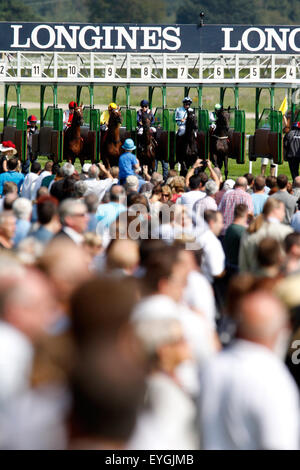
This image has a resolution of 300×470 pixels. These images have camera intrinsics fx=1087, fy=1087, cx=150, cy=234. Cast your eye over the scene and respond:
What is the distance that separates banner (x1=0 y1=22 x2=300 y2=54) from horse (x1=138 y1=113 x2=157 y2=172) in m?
8.35

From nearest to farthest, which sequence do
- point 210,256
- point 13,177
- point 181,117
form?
point 210,256 → point 13,177 → point 181,117

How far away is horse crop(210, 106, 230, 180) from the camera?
18003 mm

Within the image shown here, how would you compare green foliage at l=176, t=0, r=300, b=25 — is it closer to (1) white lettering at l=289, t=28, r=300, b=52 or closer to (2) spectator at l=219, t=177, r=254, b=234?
(1) white lettering at l=289, t=28, r=300, b=52

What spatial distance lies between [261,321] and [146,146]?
580 inches

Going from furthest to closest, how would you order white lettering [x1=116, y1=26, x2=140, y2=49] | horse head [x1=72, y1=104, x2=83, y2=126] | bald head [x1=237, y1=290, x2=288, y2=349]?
white lettering [x1=116, y1=26, x2=140, y2=49] < horse head [x1=72, y1=104, x2=83, y2=126] < bald head [x1=237, y1=290, x2=288, y2=349]

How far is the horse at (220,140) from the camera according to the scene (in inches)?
709

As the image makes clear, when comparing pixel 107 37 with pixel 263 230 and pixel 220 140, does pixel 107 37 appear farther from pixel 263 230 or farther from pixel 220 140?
pixel 263 230

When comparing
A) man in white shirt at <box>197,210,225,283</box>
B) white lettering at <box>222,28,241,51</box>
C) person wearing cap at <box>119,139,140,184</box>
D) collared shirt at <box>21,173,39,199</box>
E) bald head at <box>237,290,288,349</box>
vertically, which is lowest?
bald head at <box>237,290,288,349</box>

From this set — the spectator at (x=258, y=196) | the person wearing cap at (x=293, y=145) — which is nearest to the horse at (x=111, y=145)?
the person wearing cap at (x=293, y=145)

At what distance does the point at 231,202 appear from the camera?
9430 millimetres

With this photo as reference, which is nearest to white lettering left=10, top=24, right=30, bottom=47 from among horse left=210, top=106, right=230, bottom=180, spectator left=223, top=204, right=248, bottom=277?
horse left=210, top=106, right=230, bottom=180

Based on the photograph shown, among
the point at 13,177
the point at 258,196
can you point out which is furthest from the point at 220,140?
the point at 258,196

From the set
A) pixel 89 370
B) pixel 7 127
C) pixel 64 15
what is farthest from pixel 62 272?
pixel 64 15

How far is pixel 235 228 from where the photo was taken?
8195mm
